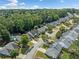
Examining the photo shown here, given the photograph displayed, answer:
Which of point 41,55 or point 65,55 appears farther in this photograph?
point 65,55

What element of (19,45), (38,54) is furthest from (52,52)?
(19,45)

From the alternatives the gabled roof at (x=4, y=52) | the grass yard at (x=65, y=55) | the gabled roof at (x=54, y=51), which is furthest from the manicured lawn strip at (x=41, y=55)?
the gabled roof at (x=4, y=52)

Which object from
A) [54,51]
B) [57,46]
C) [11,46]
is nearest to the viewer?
[54,51]

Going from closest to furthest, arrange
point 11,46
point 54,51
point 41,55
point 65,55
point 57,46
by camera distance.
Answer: point 41,55 → point 65,55 → point 54,51 → point 11,46 → point 57,46

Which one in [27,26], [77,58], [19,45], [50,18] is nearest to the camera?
[77,58]

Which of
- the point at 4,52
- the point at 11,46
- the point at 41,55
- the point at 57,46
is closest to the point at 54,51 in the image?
the point at 41,55

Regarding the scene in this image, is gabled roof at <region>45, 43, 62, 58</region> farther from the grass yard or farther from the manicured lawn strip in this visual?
the grass yard

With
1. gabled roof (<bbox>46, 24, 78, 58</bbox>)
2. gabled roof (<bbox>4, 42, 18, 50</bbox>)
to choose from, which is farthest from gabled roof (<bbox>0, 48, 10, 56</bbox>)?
gabled roof (<bbox>46, 24, 78, 58</bbox>)

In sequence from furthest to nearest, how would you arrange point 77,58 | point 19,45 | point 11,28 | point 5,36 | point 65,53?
1. point 11,28
2. point 5,36
3. point 19,45
4. point 65,53
5. point 77,58

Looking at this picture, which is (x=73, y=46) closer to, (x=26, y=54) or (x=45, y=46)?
(x=45, y=46)

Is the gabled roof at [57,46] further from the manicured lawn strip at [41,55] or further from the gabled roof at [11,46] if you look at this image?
the gabled roof at [11,46]

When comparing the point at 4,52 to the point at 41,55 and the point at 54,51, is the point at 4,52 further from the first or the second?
the point at 54,51
